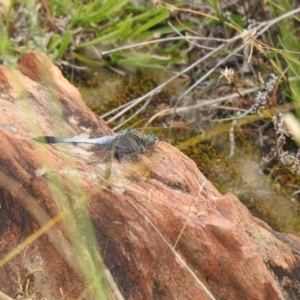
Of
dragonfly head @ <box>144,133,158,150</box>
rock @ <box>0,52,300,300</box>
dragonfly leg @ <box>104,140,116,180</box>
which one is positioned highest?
dragonfly head @ <box>144,133,158,150</box>

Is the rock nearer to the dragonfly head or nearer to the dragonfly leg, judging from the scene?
the dragonfly leg

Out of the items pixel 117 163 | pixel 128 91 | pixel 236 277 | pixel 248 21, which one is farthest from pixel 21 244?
pixel 248 21

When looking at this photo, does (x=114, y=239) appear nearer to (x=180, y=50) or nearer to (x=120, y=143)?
(x=120, y=143)

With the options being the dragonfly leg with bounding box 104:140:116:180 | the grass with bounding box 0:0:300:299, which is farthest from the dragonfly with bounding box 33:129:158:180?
the grass with bounding box 0:0:300:299

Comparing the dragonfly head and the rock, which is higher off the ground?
the dragonfly head

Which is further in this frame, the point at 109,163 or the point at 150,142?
the point at 150,142

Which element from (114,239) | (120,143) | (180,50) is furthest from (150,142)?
(180,50)

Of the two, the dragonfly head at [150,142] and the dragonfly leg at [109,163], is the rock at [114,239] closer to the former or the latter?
the dragonfly leg at [109,163]

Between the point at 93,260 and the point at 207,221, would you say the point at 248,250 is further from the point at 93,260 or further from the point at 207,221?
the point at 93,260
